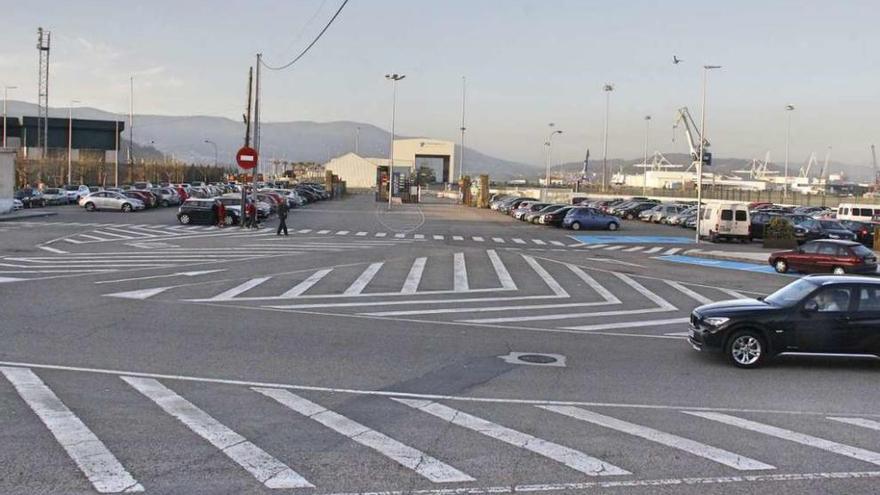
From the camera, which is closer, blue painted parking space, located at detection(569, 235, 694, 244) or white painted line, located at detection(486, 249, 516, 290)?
white painted line, located at detection(486, 249, 516, 290)

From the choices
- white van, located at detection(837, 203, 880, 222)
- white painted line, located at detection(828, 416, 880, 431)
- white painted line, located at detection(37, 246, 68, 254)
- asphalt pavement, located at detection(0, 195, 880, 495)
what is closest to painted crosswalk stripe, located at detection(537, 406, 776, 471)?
asphalt pavement, located at detection(0, 195, 880, 495)

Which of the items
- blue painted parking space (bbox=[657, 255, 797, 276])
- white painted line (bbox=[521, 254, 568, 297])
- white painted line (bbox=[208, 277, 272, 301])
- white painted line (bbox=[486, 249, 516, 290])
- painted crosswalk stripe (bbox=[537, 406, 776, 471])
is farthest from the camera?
blue painted parking space (bbox=[657, 255, 797, 276])

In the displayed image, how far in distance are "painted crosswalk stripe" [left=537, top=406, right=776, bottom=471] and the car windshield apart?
5260 millimetres

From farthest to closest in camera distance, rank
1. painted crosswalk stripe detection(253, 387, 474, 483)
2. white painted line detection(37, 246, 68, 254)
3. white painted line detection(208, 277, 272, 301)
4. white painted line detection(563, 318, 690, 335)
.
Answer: white painted line detection(37, 246, 68, 254), white painted line detection(208, 277, 272, 301), white painted line detection(563, 318, 690, 335), painted crosswalk stripe detection(253, 387, 474, 483)

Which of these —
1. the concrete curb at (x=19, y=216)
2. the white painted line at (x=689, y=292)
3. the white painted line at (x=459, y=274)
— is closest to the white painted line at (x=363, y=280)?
the white painted line at (x=459, y=274)

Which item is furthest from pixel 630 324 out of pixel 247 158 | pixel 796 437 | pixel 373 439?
pixel 247 158

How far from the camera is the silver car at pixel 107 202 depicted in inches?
2190

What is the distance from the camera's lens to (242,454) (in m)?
7.64

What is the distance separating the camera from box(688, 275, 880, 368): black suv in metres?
12.8

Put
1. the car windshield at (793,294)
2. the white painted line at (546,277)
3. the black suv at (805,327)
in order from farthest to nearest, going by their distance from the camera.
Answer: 1. the white painted line at (546,277)
2. the car windshield at (793,294)
3. the black suv at (805,327)

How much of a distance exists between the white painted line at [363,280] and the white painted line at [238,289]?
8.31 ft

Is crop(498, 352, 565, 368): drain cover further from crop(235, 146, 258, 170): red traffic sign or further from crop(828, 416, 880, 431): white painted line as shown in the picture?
crop(235, 146, 258, 170): red traffic sign

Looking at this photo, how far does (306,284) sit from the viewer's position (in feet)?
73.4

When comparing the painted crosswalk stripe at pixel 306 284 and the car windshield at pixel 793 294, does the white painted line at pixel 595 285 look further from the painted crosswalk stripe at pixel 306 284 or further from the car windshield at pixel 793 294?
the painted crosswalk stripe at pixel 306 284
